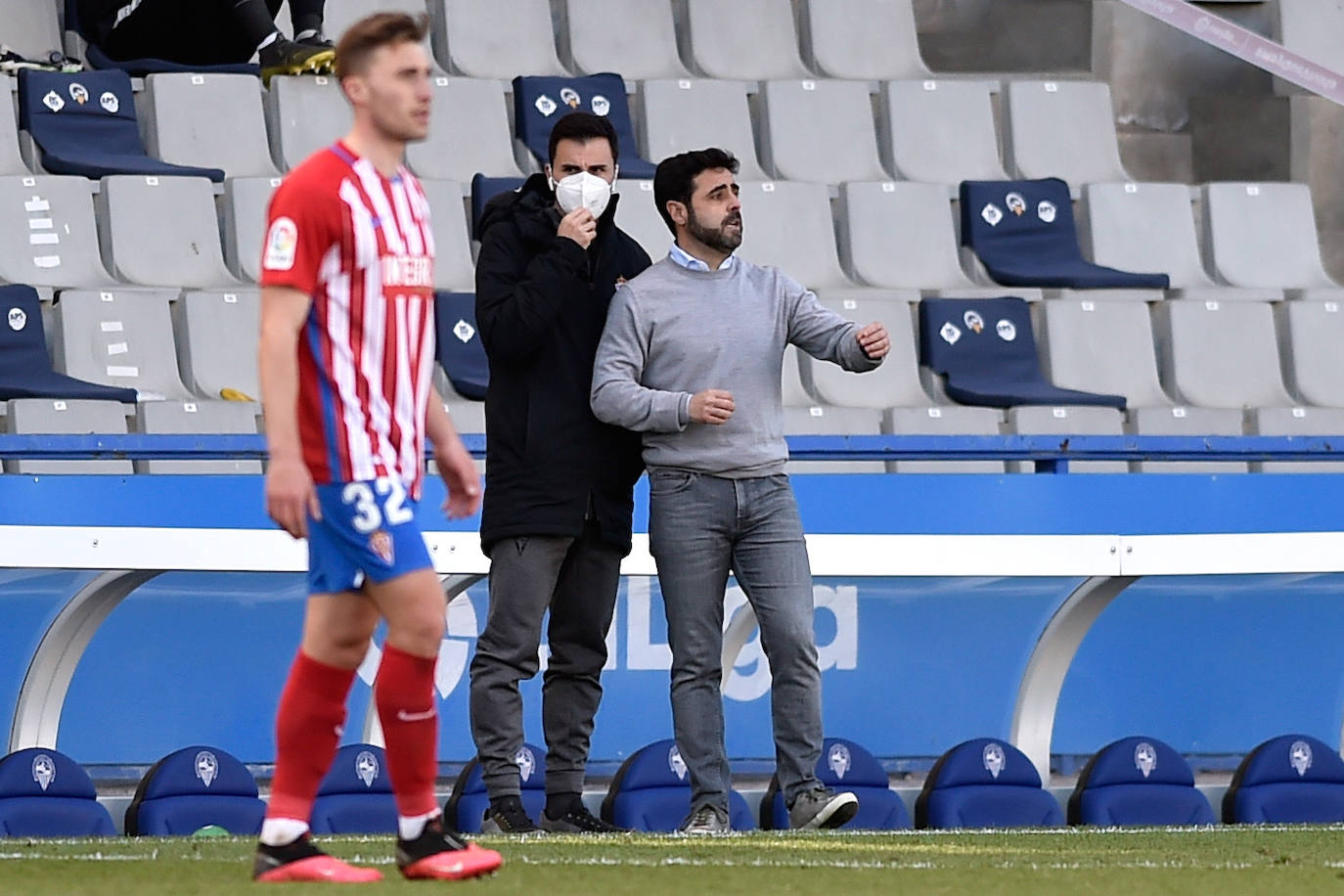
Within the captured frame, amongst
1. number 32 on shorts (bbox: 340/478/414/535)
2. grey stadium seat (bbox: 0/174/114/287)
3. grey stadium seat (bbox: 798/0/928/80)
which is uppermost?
grey stadium seat (bbox: 798/0/928/80)

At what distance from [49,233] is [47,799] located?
3.17 meters

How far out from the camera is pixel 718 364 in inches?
199

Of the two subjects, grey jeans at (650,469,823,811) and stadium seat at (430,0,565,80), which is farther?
stadium seat at (430,0,565,80)

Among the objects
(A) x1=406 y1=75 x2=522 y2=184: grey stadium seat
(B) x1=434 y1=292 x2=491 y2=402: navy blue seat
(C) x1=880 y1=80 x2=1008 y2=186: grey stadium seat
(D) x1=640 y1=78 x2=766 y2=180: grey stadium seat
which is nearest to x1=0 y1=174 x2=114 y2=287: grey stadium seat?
(B) x1=434 y1=292 x2=491 y2=402: navy blue seat

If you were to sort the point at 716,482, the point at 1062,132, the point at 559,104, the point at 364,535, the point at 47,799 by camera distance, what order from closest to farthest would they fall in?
1. the point at 364,535
2. the point at 716,482
3. the point at 47,799
4. the point at 559,104
5. the point at 1062,132

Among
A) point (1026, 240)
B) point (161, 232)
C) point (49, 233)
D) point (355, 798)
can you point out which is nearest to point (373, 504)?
point (355, 798)

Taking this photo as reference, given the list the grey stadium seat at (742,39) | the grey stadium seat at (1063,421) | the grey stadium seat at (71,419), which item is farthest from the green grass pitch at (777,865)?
the grey stadium seat at (742,39)

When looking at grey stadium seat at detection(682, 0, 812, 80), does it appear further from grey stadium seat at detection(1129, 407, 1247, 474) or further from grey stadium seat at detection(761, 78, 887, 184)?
grey stadium seat at detection(1129, 407, 1247, 474)

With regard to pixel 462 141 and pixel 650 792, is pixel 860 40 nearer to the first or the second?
pixel 462 141

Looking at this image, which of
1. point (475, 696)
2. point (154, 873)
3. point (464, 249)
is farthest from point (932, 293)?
point (154, 873)

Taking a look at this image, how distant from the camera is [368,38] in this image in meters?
3.39

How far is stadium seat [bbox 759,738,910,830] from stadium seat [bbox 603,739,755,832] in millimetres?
221

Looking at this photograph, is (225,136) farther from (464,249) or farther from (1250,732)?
(1250,732)

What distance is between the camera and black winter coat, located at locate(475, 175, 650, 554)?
4.89 m
